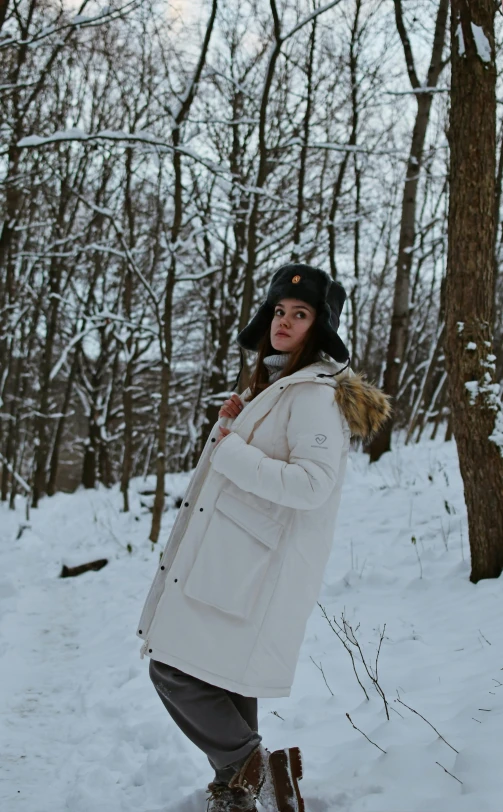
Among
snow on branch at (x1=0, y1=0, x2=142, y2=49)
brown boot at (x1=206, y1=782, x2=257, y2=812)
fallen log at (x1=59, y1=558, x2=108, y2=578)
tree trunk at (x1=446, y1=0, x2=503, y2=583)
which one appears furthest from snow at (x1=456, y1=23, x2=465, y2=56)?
fallen log at (x1=59, y1=558, x2=108, y2=578)

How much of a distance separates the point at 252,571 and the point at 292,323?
90cm

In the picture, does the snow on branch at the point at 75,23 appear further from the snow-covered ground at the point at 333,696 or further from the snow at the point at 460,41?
the snow-covered ground at the point at 333,696

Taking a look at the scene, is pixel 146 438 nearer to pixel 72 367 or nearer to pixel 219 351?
pixel 72 367

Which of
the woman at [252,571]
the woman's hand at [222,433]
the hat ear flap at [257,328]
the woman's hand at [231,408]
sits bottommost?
the woman at [252,571]

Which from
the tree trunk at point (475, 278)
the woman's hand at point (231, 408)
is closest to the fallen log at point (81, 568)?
the tree trunk at point (475, 278)

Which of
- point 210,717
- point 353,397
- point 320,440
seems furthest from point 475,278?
point 210,717

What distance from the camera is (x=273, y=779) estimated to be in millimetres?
2174

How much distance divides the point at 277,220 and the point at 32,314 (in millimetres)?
6094

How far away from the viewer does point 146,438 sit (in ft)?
81.5

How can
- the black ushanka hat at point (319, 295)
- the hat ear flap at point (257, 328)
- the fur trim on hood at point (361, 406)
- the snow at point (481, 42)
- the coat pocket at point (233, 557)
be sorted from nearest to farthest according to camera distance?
the coat pocket at point (233, 557) → the fur trim on hood at point (361, 406) → the black ushanka hat at point (319, 295) → the hat ear flap at point (257, 328) → the snow at point (481, 42)

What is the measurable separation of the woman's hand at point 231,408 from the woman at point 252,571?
124mm

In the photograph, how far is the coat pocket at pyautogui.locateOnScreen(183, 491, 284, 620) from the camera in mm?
2061

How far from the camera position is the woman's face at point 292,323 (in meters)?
2.38

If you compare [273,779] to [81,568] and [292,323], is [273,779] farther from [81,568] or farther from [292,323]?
[81,568]
